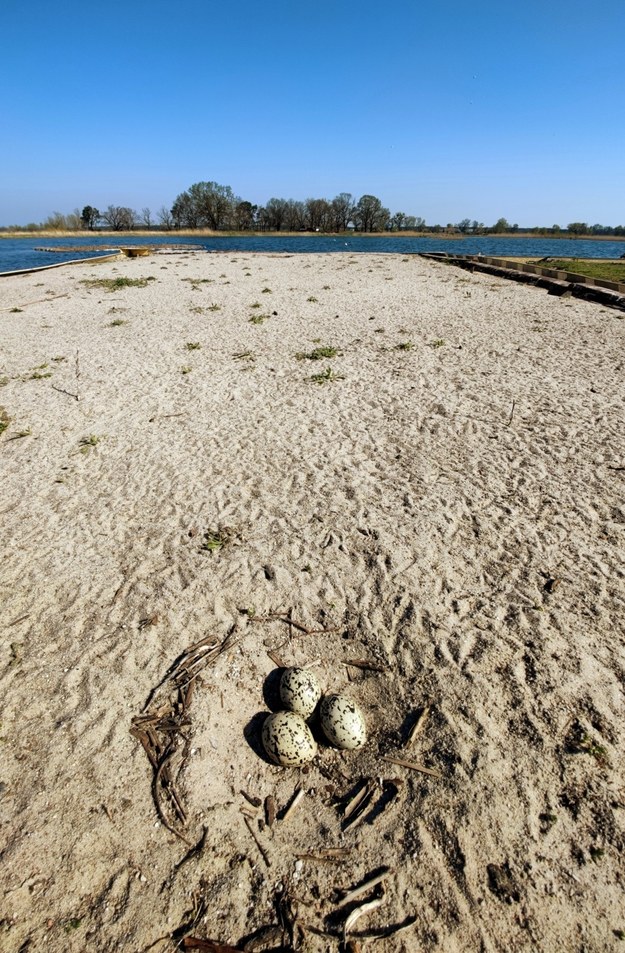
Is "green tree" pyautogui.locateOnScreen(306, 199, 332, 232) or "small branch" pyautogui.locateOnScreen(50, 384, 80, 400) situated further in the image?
"green tree" pyautogui.locateOnScreen(306, 199, 332, 232)

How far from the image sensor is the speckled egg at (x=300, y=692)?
2910 millimetres

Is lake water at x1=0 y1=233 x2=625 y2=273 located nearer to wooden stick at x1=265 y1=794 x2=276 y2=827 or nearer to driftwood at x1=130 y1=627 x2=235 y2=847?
driftwood at x1=130 y1=627 x2=235 y2=847

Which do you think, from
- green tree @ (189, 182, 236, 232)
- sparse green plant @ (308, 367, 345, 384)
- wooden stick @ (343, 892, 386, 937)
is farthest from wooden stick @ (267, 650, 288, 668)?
green tree @ (189, 182, 236, 232)

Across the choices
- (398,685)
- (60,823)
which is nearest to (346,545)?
(398,685)

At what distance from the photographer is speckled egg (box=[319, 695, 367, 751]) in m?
2.76

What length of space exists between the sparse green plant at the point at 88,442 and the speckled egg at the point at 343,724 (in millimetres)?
4789

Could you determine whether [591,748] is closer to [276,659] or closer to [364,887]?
[364,887]

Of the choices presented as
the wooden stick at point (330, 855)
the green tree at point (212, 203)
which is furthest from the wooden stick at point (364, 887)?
the green tree at point (212, 203)

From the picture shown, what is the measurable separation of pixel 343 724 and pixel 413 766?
1.44 ft

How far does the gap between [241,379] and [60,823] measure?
7.02m

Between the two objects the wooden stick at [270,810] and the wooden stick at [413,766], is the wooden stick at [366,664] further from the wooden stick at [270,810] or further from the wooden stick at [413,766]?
the wooden stick at [270,810]

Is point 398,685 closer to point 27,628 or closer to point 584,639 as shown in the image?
point 584,639

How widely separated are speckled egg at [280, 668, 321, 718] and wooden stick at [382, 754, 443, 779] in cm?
52

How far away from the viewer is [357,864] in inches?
88.7
